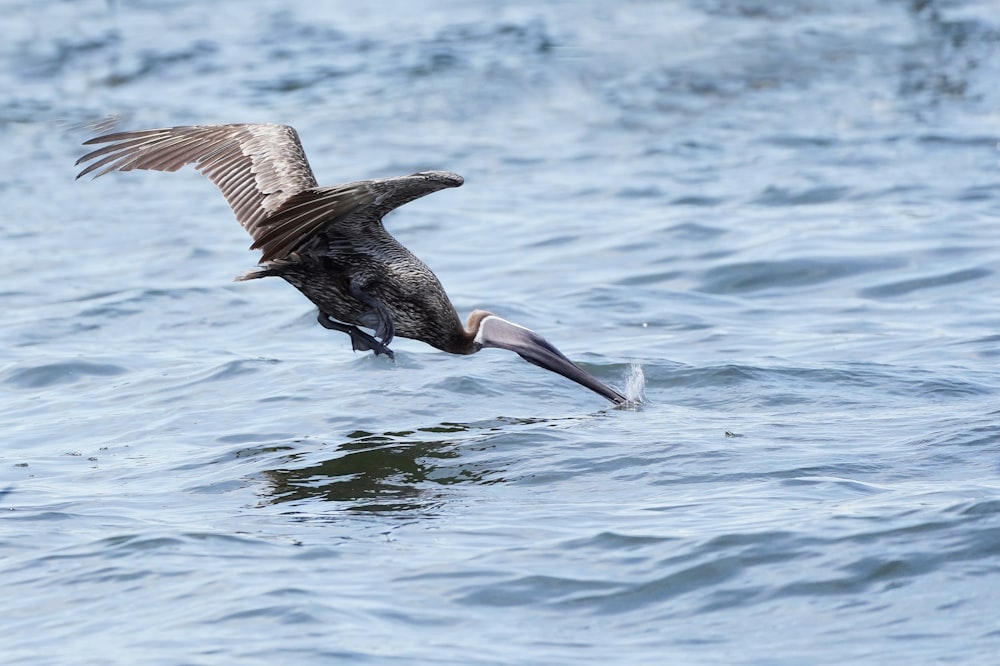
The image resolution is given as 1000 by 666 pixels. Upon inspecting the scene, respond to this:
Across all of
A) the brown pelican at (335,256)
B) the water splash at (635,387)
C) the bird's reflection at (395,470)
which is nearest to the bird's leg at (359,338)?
the brown pelican at (335,256)

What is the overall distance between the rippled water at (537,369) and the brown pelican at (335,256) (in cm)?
42

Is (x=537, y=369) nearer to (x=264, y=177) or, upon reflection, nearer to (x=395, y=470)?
(x=395, y=470)

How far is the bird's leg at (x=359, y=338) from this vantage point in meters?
7.26

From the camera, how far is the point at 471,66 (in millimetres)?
16203

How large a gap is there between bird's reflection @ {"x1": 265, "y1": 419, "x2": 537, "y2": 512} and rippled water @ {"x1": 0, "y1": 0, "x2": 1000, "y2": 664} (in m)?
0.03

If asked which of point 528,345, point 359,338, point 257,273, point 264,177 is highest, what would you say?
point 264,177

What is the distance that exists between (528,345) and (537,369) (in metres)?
1.01

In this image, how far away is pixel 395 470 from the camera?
6.72 m

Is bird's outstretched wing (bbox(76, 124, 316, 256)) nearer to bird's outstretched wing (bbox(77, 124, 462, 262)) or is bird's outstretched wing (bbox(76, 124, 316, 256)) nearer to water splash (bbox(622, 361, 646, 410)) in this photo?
bird's outstretched wing (bbox(77, 124, 462, 262))

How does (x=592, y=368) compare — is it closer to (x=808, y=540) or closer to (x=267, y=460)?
(x=267, y=460)

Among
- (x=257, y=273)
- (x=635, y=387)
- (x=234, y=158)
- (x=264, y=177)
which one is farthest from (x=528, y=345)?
(x=234, y=158)

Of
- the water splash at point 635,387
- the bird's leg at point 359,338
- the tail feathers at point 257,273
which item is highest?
Answer: the tail feathers at point 257,273

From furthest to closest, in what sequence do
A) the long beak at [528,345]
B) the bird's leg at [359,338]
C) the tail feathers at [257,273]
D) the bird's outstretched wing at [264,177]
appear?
the long beak at [528,345], the bird's leg at [359,338], the tail feathers at [257,273], the bird's outstretched wing at [264,177]

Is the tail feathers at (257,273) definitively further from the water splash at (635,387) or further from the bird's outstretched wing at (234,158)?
the water splash at (635,387)
